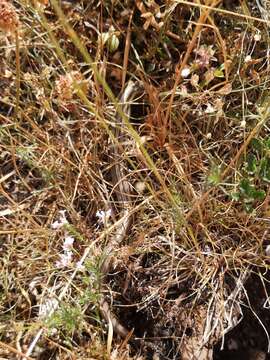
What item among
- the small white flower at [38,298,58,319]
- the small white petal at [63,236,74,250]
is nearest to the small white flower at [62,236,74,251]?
the small white petal at [63,236,74,250]

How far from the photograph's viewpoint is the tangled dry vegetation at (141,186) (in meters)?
1.24

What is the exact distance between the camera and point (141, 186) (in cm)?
133

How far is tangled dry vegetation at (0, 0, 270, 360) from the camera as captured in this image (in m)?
1.24

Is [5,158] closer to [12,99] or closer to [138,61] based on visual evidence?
[12,99]

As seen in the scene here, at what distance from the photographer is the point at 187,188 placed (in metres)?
1.26

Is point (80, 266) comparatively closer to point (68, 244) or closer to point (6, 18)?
point (68, 244)

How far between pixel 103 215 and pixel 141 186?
13 cm

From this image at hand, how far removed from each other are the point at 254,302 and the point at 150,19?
0.69 meters

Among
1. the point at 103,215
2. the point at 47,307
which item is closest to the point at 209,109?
the point at 103,215

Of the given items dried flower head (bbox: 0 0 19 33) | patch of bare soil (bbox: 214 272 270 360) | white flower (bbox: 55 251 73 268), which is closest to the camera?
dried flower head (bbox: 0 0 19 33)

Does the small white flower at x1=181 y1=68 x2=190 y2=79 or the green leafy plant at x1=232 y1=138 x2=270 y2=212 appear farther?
the small white flower at x1=181 y1=68 x2=190 y2=79

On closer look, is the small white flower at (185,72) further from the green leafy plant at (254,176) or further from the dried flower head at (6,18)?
the dried flower head at (6,18)

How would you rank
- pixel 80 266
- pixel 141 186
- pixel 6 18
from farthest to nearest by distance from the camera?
pixel 141 186 → pixel 80 266 → pixel 6 18

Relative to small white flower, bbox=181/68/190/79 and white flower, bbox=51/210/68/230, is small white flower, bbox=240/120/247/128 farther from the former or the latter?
white flower, bbox=51/210/68/230
